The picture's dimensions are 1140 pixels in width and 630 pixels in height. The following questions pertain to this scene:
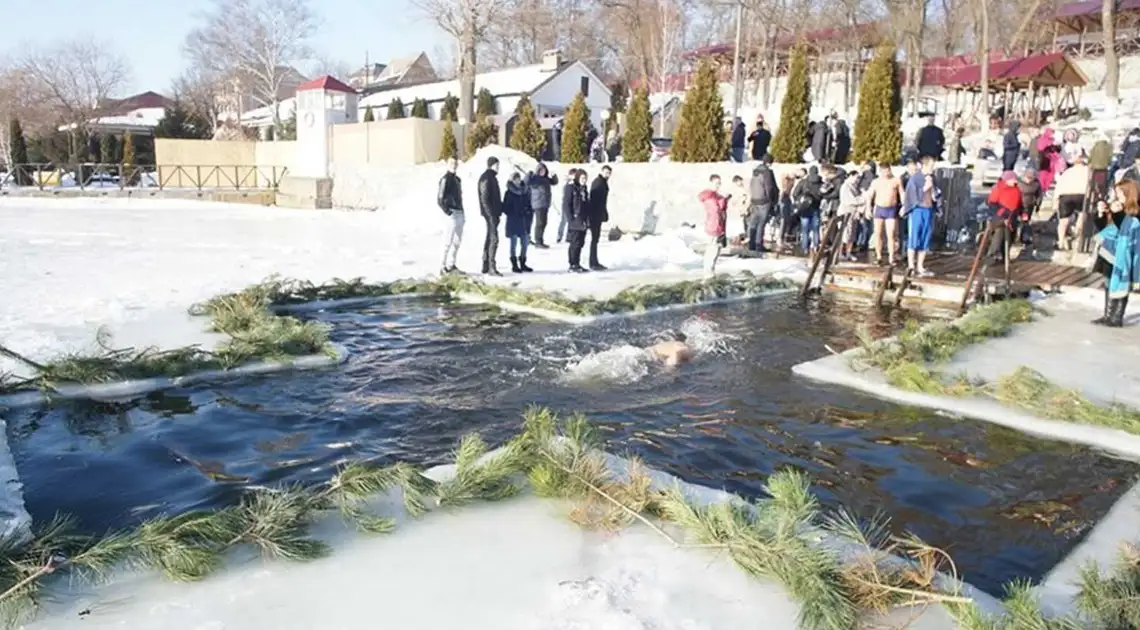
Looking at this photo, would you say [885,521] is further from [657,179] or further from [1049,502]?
[657,179]

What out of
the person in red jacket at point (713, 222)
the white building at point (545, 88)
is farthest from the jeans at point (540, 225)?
the white building at point (545, 88)

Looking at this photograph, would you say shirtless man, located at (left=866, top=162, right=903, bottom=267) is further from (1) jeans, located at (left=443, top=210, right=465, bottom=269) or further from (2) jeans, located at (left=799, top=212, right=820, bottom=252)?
(1) jeans, located at (left=443, top=210, right=465, bottom=269)

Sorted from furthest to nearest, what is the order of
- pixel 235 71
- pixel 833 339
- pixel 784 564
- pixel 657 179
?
pixel 235 71 < pixel 657 179 < pixel 833 339 < pixel 784 564

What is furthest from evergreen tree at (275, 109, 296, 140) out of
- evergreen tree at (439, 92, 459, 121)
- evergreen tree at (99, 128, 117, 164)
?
evergreen tree at (439, 92, 459, 121)

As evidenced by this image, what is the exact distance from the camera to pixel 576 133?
74.5 feet

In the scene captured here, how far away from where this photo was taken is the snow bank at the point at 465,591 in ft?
10.8

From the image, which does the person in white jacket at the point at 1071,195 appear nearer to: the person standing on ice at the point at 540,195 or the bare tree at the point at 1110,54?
the person standing on ice at the point at 540,195

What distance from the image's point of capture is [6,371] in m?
6.77

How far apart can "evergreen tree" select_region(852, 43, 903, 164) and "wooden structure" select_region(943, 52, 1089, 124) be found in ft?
57.8

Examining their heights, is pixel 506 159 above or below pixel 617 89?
below

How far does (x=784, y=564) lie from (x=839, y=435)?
2.67m

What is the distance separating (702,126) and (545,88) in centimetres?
2668

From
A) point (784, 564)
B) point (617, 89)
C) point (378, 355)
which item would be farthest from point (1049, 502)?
point (617, 89)

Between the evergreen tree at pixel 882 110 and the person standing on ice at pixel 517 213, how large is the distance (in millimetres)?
7765
